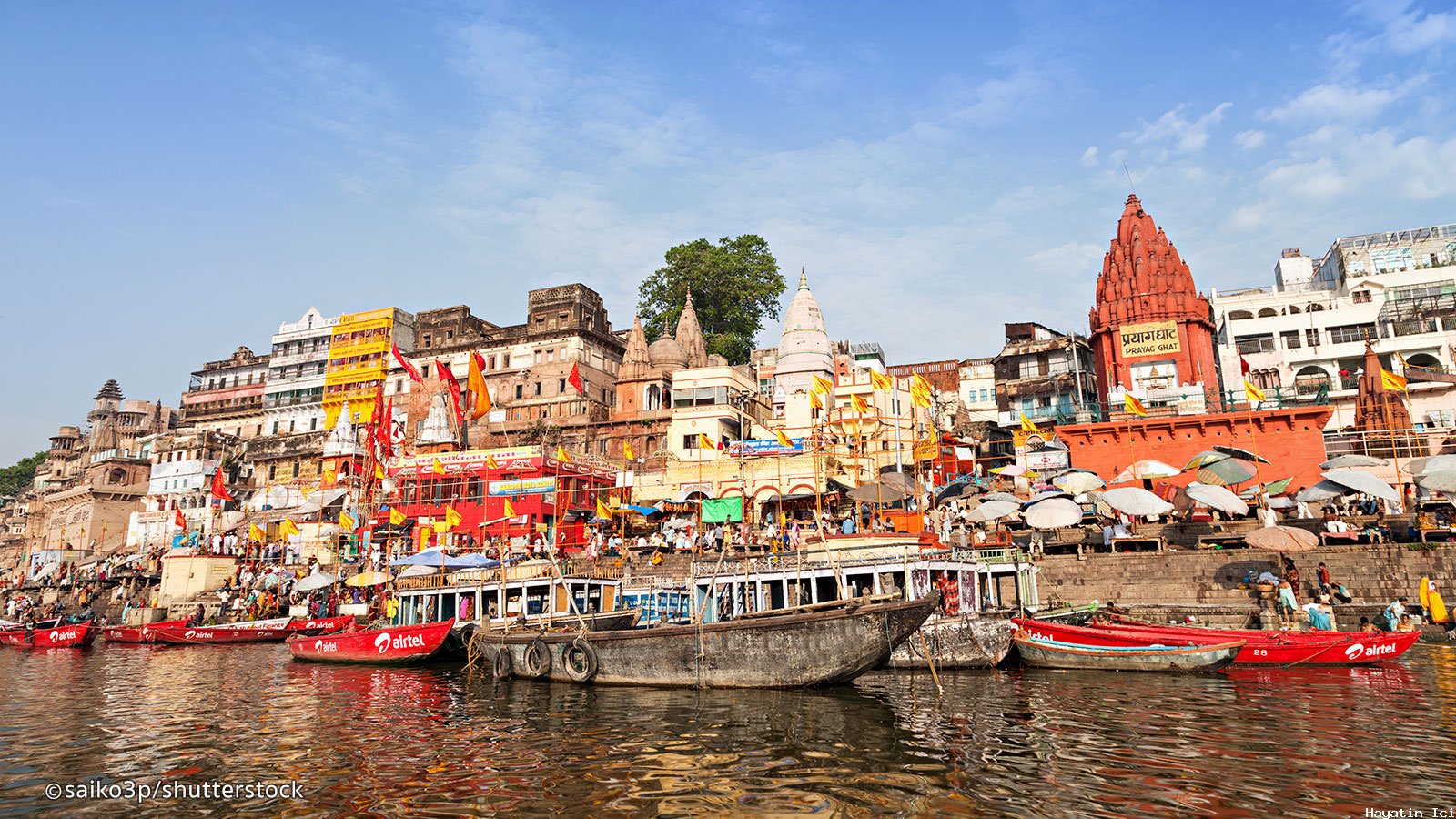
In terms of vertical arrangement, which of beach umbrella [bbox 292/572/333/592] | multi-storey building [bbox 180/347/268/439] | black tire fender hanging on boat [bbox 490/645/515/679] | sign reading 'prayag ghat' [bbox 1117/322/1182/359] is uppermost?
multi-storey building [bbox 180/347/268/439]

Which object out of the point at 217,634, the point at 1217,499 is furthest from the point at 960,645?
the point at 217,634

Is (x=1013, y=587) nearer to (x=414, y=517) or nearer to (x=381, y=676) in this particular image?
(x=381, y=676)

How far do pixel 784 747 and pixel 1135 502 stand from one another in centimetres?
1934

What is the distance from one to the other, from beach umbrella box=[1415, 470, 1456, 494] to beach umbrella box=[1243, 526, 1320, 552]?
208 inches

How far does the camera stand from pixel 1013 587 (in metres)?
24.0

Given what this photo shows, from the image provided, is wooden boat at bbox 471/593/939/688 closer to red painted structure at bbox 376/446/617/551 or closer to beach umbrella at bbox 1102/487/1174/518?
beach umbrella at bbox 1102/487/1174/518

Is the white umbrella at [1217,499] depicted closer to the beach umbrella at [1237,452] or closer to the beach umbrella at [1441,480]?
the beach umbrella at [1441,480]

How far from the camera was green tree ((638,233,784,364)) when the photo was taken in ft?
209

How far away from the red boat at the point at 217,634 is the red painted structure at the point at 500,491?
329 inches

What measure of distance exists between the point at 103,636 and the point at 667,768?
1487 inches

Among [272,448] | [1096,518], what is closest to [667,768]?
[1096,518]

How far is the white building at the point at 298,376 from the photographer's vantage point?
68188mm

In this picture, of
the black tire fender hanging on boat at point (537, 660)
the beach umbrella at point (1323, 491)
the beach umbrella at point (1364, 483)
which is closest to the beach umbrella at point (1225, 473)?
the beach umbrella at point (1323, 491)

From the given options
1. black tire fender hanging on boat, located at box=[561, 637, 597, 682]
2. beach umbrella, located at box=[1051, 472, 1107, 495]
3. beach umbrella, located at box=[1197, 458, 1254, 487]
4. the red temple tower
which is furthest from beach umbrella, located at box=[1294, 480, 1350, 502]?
black tire fender hanging on boat, located at box=[561, 637, 597, 682]
